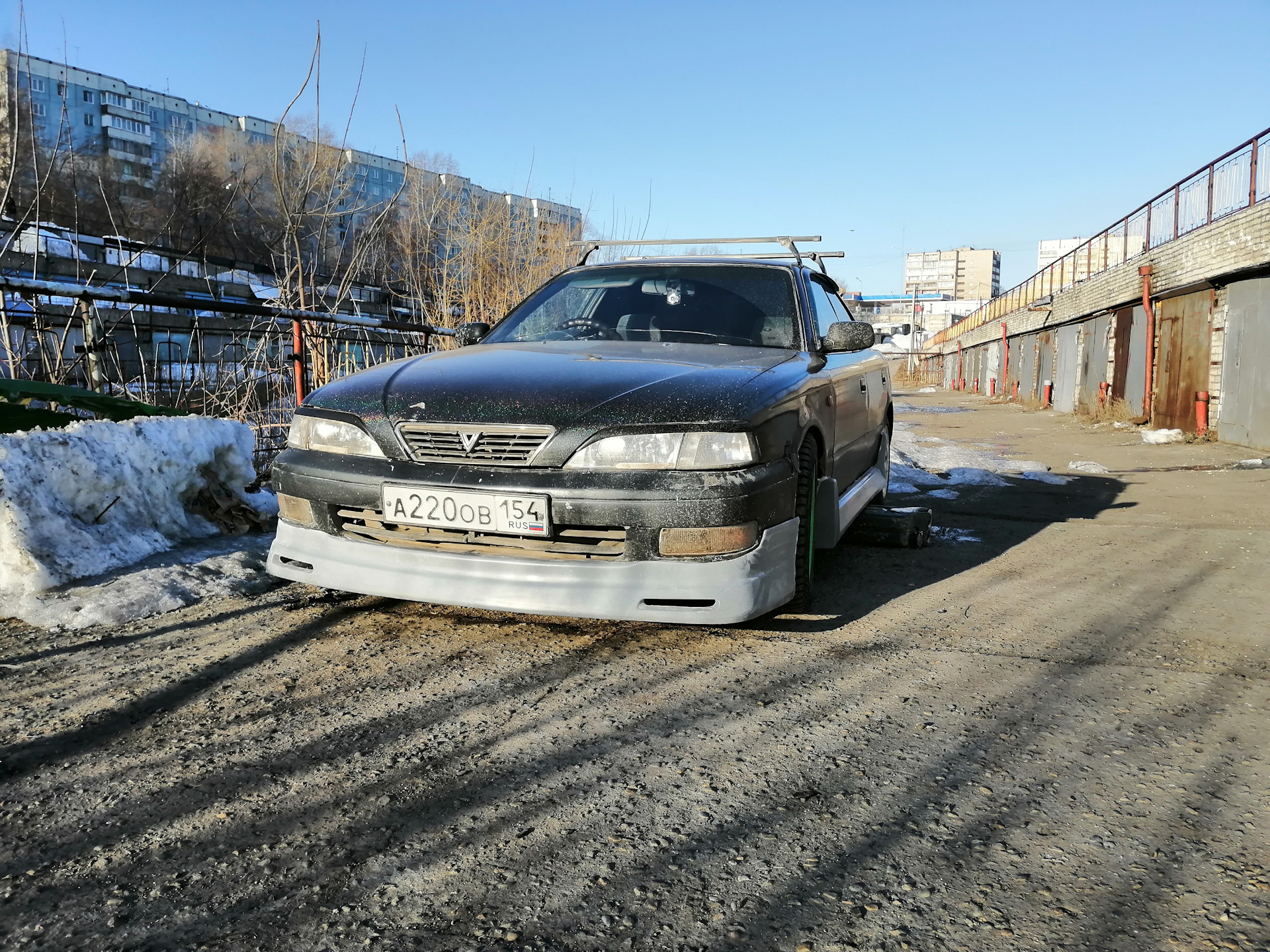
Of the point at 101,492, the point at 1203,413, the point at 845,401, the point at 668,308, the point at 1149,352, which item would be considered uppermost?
the point at 1149,352

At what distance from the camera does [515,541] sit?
9.65ft

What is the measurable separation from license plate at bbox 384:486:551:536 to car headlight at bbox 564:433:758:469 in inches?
7.6

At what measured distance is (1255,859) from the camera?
1815mm

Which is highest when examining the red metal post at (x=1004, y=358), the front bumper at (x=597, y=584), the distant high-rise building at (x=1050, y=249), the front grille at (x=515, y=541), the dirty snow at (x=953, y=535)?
the distant high-rise building at (x=1050, y=249)

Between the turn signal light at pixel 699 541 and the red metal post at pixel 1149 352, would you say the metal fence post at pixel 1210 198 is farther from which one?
the turn signal light at pixel 699 541

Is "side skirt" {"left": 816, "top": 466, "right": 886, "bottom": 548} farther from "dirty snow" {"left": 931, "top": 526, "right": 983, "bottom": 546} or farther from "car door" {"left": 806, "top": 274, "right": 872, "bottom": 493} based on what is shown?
"dirty snow" {"left": 931, "top": 526, "right": 983, "bottom": 546}

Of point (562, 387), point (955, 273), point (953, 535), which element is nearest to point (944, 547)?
point (953, 535)

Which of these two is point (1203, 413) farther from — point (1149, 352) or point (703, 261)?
point (703, 261)

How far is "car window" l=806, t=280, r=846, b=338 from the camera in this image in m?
4.54

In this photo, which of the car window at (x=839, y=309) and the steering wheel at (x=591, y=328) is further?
the car window at (x=839, y=309)

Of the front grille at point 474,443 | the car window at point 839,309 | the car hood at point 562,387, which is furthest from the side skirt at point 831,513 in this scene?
the car window at point 839,309

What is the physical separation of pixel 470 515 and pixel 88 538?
6.73 feet

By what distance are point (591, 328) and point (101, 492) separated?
7.69 feet

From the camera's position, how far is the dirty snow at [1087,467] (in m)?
9.73
